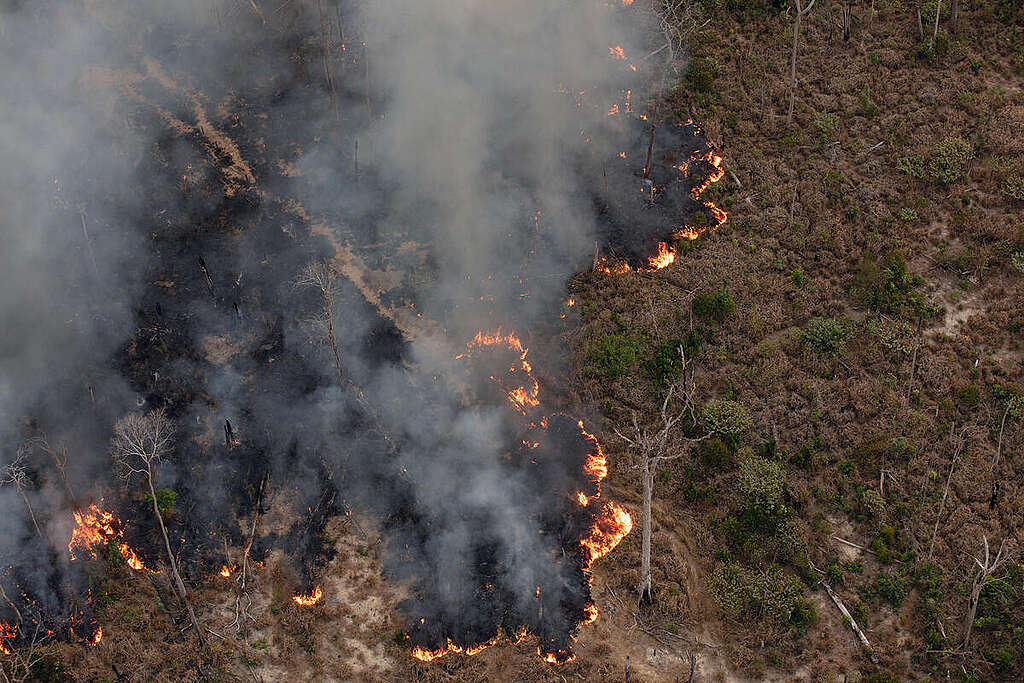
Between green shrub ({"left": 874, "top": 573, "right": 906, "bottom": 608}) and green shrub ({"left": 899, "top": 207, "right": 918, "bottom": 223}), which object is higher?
green shrub ({"left": 899, "top": 207, "right": 918, "bottom": 223})

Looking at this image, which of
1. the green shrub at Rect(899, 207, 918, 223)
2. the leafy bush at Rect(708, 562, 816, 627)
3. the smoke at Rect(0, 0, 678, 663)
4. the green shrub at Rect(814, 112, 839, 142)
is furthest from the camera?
the green shrub at Rect(814, 112, 839, 142)

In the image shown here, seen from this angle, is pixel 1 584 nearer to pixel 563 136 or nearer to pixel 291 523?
pixel 291 523

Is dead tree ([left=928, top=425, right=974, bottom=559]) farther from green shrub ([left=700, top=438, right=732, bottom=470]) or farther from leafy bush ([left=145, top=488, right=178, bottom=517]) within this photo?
leafy bush ([left=145, top=488, right=178, bottom=517])

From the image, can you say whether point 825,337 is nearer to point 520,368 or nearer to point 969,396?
point 969,396

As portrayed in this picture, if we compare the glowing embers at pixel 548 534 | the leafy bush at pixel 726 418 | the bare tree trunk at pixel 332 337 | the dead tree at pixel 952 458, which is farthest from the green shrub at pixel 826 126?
the bare tree trunk at pixel 332 337

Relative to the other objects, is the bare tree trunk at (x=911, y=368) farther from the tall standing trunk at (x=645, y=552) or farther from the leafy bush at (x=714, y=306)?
the tall standing trunk at (x=645, y=552)

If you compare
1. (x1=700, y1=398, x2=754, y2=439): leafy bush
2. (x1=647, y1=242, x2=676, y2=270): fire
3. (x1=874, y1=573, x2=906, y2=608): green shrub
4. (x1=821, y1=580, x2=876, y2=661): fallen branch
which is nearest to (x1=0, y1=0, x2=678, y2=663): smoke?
(x1=647, y1=242, x2=676, y2=270): fire

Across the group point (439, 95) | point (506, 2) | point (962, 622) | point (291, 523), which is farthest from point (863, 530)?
point (506, 2)
